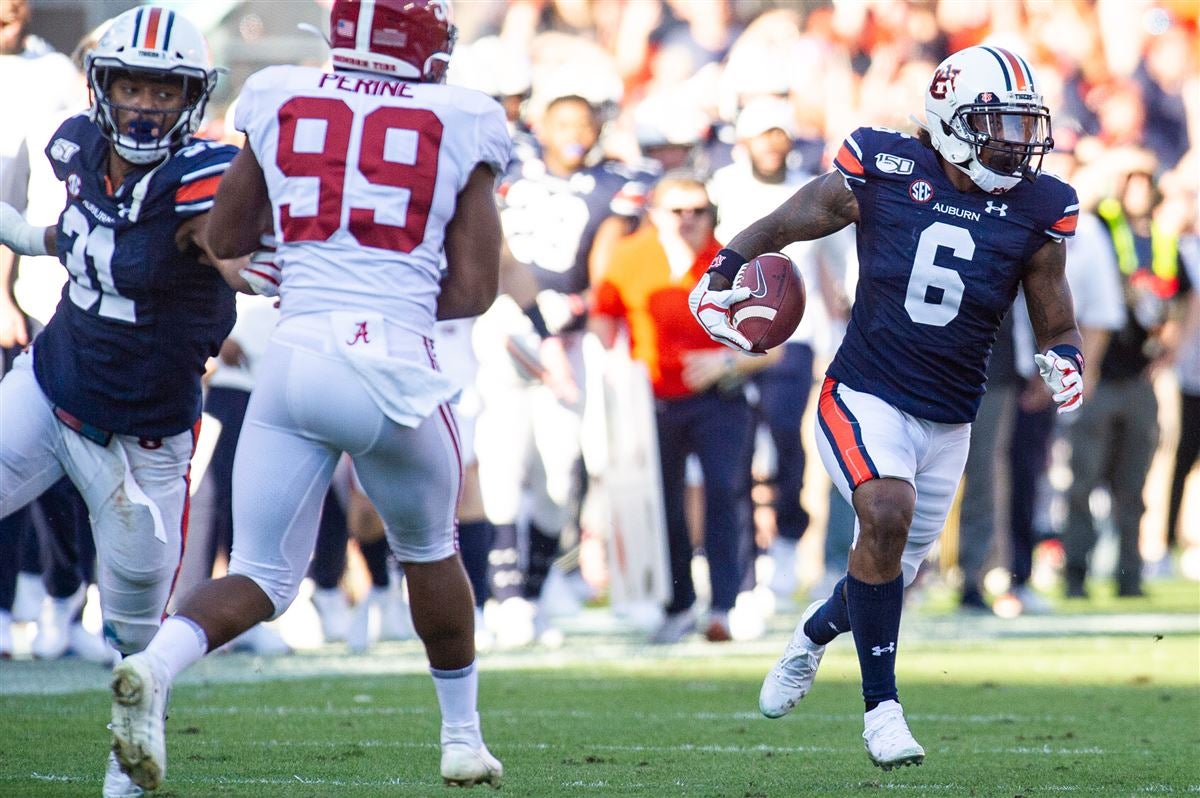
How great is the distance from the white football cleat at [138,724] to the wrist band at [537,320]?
184 inches

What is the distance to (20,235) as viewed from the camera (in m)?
5.25

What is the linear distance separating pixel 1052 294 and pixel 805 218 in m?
0.71

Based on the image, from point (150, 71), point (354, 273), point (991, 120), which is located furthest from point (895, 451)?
point (150, 71)

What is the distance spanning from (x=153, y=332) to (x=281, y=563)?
0.82m

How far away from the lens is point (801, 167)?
38.7 feet

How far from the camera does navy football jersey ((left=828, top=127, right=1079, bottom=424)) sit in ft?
Answer: 18.7

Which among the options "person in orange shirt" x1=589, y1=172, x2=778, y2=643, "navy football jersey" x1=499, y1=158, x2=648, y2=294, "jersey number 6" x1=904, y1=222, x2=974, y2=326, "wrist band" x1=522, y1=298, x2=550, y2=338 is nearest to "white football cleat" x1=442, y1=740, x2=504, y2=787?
"jersey number 6" x1=904, y1=222, x2=974, y2=326

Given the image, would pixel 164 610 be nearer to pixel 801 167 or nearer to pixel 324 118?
pixel 324 118

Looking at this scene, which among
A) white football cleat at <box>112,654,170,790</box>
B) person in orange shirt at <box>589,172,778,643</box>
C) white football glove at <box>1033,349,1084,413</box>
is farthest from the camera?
person in orange shirt at <box>589,172,778,643</box>

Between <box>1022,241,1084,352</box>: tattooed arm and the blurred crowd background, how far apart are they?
2.66 meters

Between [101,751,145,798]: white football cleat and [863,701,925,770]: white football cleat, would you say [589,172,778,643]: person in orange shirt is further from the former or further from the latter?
[101,751,145,798]: white football cleat

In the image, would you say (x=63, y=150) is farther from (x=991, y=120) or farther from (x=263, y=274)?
(x=991, y=120)

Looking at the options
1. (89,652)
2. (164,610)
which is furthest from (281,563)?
(89,652)

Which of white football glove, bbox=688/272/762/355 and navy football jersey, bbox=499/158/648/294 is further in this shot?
navy football jersey, bbox=499/158/648/294
